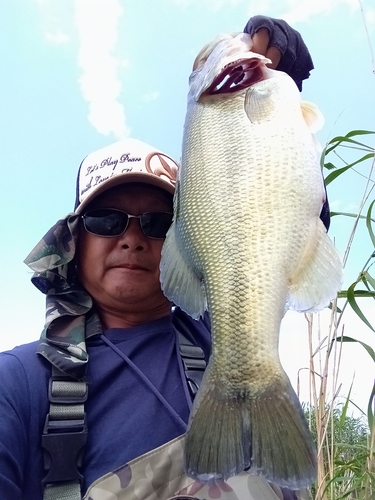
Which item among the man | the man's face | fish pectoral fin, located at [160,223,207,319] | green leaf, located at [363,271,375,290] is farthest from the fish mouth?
green leaf, located at [363,271,375,290]

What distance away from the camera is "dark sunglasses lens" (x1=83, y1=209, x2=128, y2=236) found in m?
2.18

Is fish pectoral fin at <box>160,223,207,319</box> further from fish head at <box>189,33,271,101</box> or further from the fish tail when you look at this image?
fish head at <box>189,33,271,101</box>

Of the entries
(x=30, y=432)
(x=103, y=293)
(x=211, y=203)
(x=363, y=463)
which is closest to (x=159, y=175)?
(x=103, y=293)

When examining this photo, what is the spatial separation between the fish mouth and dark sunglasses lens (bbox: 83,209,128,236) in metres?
0.67

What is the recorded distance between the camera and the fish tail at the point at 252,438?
1.17 m

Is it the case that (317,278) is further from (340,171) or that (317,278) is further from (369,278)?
(340,171)

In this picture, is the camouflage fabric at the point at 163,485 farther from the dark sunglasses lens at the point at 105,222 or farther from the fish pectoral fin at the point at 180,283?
the dark sunglasses lens at the point at 105,222

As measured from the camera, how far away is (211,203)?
4.92 ft

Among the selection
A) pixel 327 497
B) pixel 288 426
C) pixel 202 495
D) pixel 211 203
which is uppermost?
pixel 211 203

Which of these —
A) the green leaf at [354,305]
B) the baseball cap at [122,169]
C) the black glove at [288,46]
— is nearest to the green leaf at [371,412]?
the green leaf at [354,305]

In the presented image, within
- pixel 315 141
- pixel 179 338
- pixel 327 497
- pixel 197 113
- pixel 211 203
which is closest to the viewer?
pixel 211 203

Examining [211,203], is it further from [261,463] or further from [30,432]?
[30,432]

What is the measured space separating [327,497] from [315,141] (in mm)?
1574

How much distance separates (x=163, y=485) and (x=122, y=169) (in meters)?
1.24
